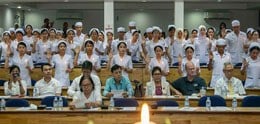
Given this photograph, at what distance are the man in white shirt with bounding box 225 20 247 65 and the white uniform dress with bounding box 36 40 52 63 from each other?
169 inches

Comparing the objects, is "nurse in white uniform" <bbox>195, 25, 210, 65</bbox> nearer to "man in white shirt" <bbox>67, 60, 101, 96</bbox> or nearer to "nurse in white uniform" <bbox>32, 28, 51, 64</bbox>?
"nurse in white uniform" <bbox>32, 28, 51, 64</bbox>

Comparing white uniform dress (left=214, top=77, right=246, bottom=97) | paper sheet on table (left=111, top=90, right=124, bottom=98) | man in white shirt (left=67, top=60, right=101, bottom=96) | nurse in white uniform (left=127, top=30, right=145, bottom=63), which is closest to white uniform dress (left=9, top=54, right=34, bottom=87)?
nurse in white uniform (left=127, top=30, right=145, bottom=63)

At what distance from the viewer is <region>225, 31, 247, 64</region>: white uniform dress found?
12.2 meters

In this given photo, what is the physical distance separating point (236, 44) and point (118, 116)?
6500 millimetres

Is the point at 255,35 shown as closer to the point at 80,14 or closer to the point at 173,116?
the point at 173,116

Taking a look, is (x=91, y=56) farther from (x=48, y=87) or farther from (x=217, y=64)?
(x=217, y=64)

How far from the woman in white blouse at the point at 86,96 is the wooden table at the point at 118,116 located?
1.02 ft

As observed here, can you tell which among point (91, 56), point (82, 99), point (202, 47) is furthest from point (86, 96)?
point (202, 47)

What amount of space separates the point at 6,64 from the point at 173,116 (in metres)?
6.21

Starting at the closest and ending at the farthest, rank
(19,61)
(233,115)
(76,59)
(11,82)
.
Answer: (233,115)
(11,82)
(19,61)
(76,59)

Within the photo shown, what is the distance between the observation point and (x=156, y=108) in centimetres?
677

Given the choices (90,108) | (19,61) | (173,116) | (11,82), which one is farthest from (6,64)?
(173,116)

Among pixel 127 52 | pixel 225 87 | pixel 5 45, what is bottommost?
pixel 225 87

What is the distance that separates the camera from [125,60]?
35.1 feet
